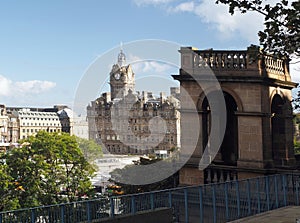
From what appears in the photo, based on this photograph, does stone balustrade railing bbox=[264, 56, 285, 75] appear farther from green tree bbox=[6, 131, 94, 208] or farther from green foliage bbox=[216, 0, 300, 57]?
green tree bbox=[6, 131, 94, 208]

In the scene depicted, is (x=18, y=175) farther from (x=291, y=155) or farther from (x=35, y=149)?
(x=291, y=155)

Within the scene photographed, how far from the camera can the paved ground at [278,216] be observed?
1076 centimetres

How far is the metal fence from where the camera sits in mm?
8688

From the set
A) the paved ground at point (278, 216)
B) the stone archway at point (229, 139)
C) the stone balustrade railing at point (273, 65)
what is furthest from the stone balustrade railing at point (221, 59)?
the paved ground at point (278, 216)

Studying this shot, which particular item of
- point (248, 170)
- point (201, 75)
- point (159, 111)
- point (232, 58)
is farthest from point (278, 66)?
point (159, 111)

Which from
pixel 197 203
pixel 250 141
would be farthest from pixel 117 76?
pixel 197 203

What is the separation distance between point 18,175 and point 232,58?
75.7 feet

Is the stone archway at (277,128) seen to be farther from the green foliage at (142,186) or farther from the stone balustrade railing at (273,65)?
the green foliage at (142,186)

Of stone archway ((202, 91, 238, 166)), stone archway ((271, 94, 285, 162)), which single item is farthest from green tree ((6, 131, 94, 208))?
stone archway ((271, 94, 285, 162))

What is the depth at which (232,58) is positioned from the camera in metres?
13.8

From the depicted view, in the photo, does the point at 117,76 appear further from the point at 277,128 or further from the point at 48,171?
the point at 48,171

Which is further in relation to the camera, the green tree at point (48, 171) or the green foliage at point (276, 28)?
the green tree at point (48, 171)

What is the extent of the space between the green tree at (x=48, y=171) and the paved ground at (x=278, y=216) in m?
21.1

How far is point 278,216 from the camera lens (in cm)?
1123
